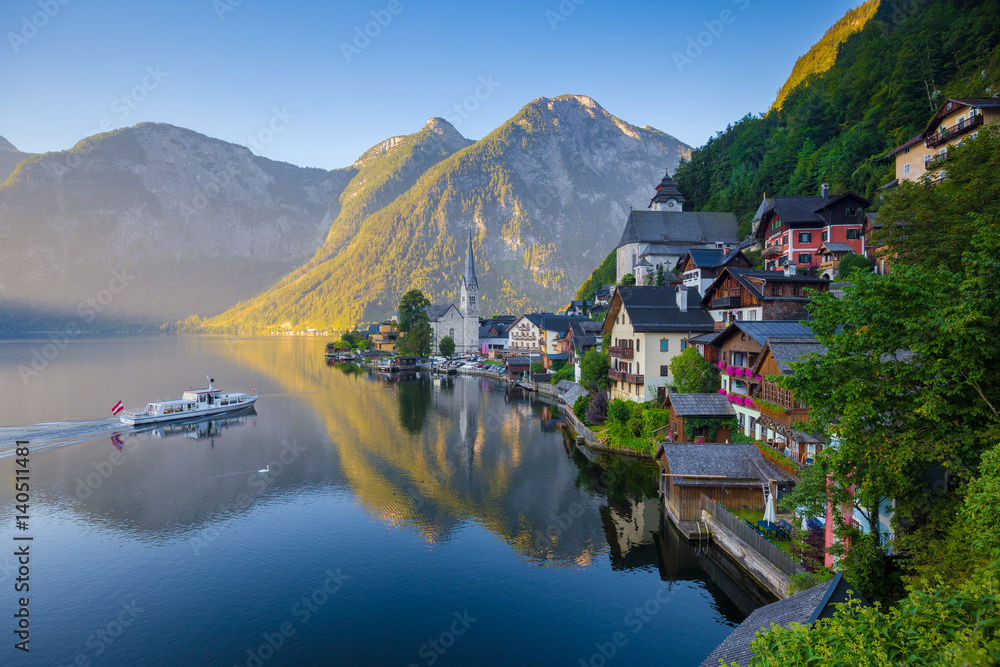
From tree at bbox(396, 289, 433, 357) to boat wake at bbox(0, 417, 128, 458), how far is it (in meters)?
85.2

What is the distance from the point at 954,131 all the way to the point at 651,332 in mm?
34182

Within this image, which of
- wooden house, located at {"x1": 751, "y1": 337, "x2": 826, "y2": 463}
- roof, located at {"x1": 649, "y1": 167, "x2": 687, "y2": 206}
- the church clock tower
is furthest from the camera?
the church clock tower

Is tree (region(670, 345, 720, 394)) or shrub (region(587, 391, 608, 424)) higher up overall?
tree (region(670, 345, 720, 394))

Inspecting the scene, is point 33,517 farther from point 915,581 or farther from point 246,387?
point 246,387

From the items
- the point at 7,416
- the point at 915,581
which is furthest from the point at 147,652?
the point at 7,416

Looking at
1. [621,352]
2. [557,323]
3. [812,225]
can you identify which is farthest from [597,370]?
[557,323]

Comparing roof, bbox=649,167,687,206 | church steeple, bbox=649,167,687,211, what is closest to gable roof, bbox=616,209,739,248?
church steeple, bbox=649,167,687,211

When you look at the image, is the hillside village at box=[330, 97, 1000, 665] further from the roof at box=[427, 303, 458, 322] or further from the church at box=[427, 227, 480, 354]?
the roof at box=[427, 303, 458, 322]

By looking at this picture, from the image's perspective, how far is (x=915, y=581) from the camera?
12898 millimetres

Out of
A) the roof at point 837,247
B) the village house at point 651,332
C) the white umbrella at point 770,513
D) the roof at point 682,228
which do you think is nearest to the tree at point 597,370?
the village house at point 651,332

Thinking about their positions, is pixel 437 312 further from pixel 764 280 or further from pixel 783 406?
pixel 783 406

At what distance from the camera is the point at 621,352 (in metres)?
56.2

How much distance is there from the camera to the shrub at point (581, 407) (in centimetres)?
5711

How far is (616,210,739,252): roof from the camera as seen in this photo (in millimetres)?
100875
